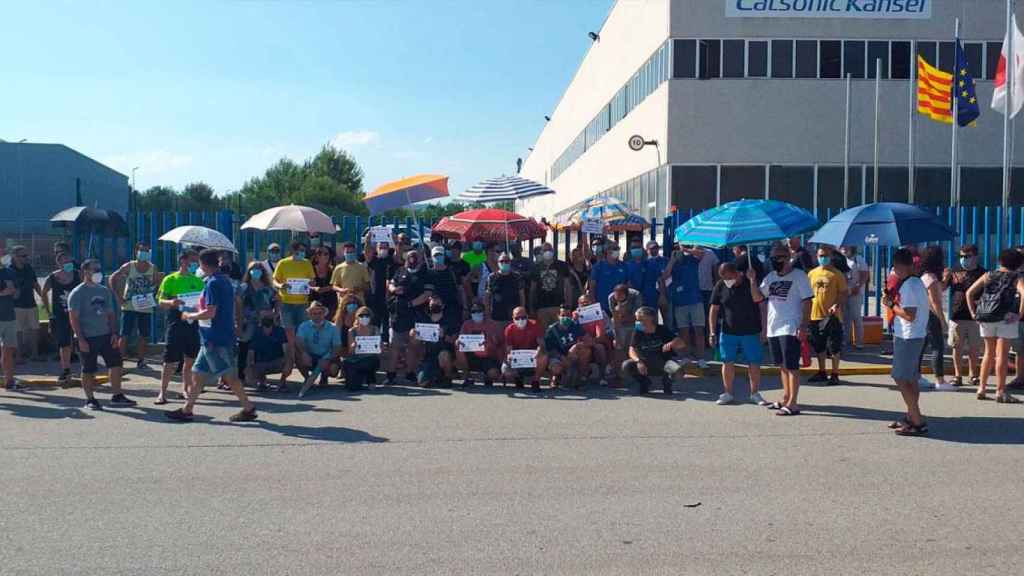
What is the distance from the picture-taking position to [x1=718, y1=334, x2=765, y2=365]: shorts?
10.7 metres

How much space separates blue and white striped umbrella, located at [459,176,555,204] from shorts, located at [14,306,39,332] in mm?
6340

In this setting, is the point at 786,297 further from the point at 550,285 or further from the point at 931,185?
the point at 931,185

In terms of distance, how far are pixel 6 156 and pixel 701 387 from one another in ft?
145

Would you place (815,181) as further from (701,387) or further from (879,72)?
(701,387)

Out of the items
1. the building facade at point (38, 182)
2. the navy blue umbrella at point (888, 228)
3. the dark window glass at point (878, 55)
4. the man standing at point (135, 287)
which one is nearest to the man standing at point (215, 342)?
the man standing at point (135, 287)

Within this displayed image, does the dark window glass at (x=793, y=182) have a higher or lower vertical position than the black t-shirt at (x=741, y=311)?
higher

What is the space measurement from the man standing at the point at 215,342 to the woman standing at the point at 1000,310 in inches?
321

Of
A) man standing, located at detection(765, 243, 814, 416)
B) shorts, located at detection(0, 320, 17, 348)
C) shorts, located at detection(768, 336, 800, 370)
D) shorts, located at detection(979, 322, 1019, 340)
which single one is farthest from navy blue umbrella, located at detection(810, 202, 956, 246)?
shorts, located at detection(0, 320, 17, 348)

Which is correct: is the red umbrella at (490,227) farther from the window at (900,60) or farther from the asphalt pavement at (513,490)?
the window at (900,60)

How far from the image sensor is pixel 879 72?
1102 inches

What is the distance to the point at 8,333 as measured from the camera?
1208 centimetres

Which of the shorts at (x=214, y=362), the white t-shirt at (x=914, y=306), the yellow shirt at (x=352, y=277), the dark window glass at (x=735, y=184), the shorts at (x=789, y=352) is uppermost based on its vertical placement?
the dark window glass at (x=735, y=184)

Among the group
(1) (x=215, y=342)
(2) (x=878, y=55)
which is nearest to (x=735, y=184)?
(2) (x=878, y=55)

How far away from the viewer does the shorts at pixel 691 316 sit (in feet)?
47.3
